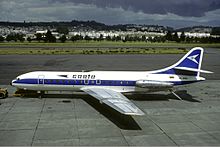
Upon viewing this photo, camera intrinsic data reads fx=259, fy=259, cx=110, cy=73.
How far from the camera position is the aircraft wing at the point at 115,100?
59.7 feet

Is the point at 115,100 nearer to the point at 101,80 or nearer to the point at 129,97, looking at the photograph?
the point at 101,80

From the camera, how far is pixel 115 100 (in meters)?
21.3

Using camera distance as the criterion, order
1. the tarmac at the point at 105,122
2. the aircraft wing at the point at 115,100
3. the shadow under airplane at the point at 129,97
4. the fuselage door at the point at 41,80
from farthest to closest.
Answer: the fuselage door at the point at 41,80, the shadow under airplane at the point at 129,97, the aircraft wing at the point at 115,100, the tarmac at the point at 105,122

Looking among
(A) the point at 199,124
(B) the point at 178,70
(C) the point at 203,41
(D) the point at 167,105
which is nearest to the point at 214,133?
(A) the point at 199,124

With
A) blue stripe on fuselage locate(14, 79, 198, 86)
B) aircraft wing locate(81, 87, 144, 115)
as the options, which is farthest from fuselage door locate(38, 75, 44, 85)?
aircraft wing locate(81, 87, 144, 115)

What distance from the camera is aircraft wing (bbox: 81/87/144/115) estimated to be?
18188mm

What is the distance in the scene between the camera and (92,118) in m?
20.7

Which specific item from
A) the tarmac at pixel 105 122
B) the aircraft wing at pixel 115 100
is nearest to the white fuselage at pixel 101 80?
the aircraft wing at pixel 115 100

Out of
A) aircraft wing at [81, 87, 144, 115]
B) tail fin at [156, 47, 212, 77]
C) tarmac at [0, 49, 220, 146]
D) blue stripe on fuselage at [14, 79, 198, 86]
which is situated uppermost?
tail fin at [156, 47, 212, 77]

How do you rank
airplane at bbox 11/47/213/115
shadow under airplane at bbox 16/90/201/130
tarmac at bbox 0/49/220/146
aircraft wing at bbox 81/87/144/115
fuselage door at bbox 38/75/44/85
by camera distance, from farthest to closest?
fuselage door at bbox 38/75/44/85, airplane at bbox 11/47/213/115, shadow under airplane at bbox 16/90/201/130, aircraft wing at bbox 81/87/144/115, tarmac at bbox 0/49/220/146

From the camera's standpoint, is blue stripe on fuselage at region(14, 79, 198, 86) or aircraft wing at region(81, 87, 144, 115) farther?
blue stripe on fuselage at region(14, 79, 198, 86)

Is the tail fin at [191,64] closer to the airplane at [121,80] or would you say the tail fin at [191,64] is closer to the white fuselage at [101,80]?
the airplane at [121,80]

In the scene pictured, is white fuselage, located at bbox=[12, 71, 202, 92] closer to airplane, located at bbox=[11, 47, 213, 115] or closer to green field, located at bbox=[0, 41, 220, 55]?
airplane, located at bbox=[11, 47, 213, 115]

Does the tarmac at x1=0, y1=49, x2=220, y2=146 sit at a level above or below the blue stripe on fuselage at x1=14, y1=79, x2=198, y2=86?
below
